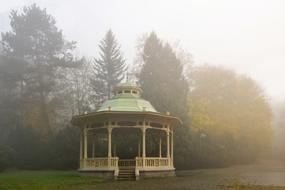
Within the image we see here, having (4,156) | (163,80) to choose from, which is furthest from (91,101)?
(4,156)

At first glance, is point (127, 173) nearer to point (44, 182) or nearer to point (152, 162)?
point (152, 162)

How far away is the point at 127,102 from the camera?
26656 millimetres

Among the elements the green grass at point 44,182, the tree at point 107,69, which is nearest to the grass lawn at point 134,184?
the green grass at point 44,182

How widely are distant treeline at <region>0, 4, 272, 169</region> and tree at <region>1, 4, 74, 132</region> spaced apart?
0.11m

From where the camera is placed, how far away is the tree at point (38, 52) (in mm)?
43500

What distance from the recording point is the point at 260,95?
5094cm

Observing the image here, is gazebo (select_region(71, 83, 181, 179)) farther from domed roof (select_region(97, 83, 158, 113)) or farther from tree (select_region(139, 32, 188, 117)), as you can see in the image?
tree (select_region(139, 32, 188, 117))

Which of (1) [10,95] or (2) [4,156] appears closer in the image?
(2) [4,156]

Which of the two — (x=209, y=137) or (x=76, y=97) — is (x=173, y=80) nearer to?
(x=209, y=137)

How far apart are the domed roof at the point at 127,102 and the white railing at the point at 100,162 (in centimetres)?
322

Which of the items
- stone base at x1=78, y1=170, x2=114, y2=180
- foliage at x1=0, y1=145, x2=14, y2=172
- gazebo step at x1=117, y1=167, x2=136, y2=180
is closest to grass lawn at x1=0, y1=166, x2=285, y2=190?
stone base at x1=78, y1=170, x2=114, y2=180

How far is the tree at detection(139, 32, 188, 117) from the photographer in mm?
38150

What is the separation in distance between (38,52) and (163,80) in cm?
1596

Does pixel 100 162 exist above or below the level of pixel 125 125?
below
